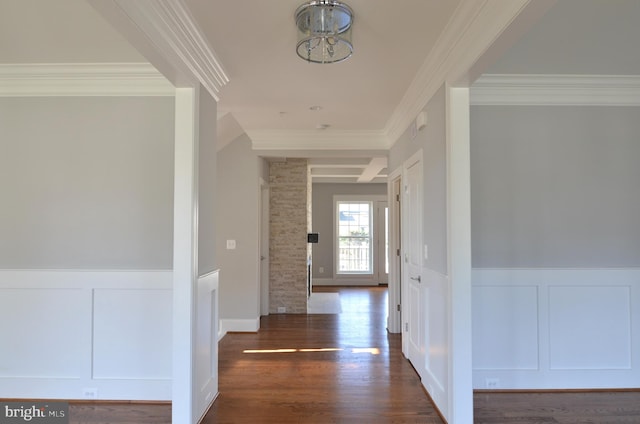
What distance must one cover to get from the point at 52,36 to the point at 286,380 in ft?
10.1

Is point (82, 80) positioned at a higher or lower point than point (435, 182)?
higher

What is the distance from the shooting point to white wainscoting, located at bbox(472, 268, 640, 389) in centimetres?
284

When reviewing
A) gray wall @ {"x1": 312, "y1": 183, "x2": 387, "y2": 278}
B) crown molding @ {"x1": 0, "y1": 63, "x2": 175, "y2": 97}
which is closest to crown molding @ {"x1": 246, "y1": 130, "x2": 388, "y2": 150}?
crown molding @ {"x1": 0, "y1": 63, "x2": 175, "y2": 97}

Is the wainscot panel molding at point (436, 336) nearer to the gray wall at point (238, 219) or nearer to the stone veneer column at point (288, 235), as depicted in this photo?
the gray wall at point (238, 219)

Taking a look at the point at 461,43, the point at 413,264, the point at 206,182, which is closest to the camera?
A: the point at 461,43

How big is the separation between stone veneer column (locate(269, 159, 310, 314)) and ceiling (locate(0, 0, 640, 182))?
2.11m

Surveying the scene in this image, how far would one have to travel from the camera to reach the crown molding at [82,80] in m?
2.60

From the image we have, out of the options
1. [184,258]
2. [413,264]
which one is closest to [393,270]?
[413,264]

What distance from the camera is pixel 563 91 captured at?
288cm

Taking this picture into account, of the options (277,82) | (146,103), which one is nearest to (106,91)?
(146,103)

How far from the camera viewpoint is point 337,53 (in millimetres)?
2219

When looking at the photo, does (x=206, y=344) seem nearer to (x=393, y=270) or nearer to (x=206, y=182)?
(x=206, y=182)

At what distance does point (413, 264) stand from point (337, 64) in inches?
75.2

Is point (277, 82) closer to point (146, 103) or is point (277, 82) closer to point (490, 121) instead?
point (146, 103)
